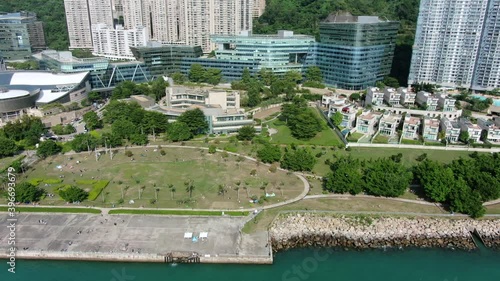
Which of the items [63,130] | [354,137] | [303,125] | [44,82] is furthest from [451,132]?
[44,82]

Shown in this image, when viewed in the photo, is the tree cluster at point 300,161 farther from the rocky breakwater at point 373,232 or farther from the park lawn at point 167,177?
the rocky breakwater at point 373,232

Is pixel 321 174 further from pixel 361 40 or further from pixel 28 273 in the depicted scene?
pixel 361 40

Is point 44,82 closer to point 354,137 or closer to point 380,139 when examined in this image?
point 354,137

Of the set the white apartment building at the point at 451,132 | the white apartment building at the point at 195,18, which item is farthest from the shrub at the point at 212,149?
the white apartment building at the point at 195,18

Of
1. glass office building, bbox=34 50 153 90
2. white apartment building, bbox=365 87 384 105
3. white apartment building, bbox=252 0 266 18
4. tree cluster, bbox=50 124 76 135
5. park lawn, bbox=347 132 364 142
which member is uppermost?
white apartment building, bbox=252 0 266 18

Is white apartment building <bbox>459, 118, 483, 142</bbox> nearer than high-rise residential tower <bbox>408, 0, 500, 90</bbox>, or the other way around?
white apartment building <bbox>459, 118, 483, 142</bbox>

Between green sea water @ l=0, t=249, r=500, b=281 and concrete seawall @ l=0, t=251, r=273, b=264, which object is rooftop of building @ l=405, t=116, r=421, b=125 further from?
concrete seawall @ l=0, t=251, r=273, b=264

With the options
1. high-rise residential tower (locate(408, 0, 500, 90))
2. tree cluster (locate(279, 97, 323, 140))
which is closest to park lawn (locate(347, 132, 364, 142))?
tree cluster (locate(279, 97, 323, 140))
